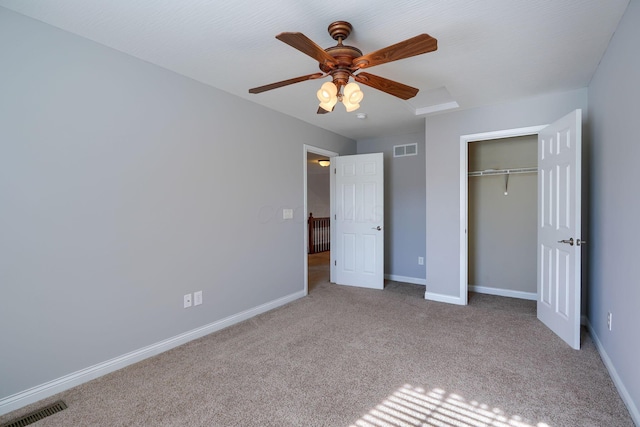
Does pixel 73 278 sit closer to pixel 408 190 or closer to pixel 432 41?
pixel 432 41

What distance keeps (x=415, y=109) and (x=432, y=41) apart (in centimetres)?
242

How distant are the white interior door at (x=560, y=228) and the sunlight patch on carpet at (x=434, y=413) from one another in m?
1.37

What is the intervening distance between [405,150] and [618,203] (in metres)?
3.14

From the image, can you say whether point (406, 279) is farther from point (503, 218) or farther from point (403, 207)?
point (503, 218)

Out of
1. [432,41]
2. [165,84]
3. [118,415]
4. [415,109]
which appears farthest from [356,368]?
[415,109]

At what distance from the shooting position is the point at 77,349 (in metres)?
2.15

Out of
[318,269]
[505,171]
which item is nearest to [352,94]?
[505,171]

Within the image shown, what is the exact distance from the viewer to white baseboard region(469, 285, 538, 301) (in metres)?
4.00

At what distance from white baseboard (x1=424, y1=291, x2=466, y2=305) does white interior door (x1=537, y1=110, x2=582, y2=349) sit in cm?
83

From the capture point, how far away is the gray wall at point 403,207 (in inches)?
194

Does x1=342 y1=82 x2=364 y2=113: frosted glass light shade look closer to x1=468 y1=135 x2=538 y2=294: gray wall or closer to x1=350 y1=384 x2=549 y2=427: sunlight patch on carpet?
x1=350 y1=384 x2=549 y2=427: sunlight patch on carpet

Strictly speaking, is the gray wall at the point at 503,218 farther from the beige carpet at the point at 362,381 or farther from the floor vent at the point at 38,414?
the floor vent at the point at 38,414

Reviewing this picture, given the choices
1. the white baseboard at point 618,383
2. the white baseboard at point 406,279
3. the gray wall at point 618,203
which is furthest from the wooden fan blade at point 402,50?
the white baseboard at point 406,279

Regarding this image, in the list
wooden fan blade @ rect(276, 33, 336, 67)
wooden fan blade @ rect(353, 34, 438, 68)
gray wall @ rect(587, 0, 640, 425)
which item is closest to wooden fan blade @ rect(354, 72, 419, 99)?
wooden fan blade @ rect(353, 34, 438, 68)
